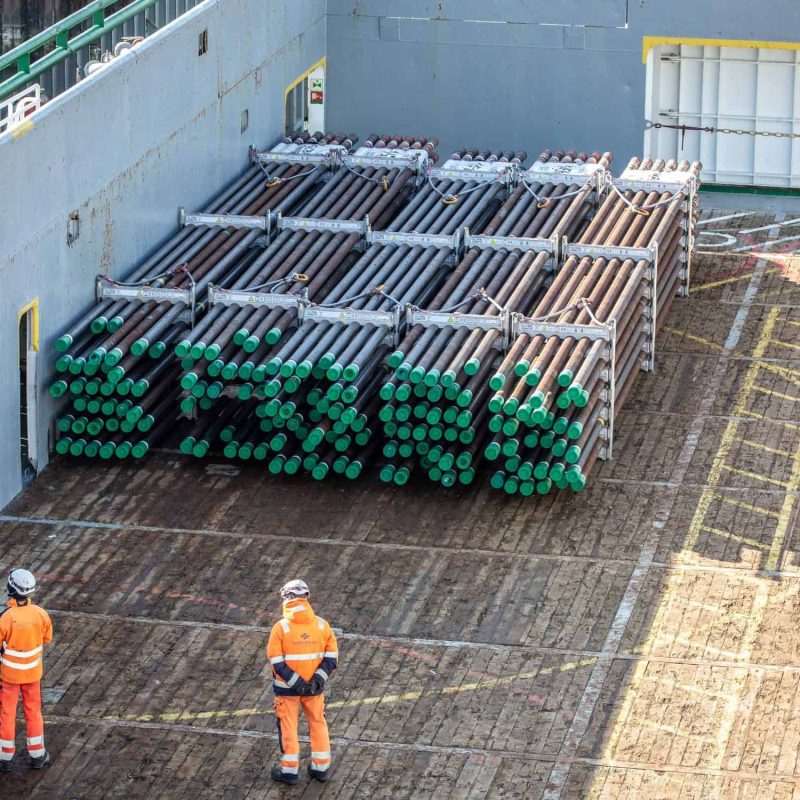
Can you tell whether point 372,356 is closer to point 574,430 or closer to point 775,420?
point 574,430

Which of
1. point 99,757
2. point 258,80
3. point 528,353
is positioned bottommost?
point 99,757

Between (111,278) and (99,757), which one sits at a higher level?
(111,278)

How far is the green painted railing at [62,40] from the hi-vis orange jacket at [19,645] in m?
8.68

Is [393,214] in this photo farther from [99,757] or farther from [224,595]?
[99,757]

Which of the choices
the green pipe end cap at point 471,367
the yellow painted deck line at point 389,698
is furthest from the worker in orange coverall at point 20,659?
the green pipe end cap at point 471,367

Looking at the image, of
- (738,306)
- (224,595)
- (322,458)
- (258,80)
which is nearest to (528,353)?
(322,458)

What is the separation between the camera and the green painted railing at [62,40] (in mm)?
21750

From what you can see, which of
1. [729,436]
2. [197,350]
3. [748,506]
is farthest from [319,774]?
[729,436]

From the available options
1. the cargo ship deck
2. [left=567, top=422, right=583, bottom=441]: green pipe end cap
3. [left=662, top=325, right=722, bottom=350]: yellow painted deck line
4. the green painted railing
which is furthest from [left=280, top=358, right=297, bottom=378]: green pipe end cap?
[left=662, top=325, right=722, bottom=350]: yellow painted deck line

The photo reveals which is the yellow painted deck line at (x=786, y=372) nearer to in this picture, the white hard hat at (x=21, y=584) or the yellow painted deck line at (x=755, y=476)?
the yellow painted deck line at (x=755, y=476)

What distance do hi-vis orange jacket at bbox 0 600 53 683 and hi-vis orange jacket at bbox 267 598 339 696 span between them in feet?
5.83

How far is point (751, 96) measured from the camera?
2930 centimetres

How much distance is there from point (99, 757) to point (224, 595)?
287cm

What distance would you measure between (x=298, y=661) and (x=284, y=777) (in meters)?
1.00
